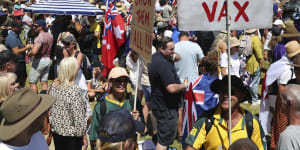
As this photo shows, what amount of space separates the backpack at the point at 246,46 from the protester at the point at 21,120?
6.60 metres

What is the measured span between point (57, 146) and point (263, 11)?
9.42ft

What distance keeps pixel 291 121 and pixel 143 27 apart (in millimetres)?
1692

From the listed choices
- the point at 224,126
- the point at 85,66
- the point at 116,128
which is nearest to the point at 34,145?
the point at 116,128

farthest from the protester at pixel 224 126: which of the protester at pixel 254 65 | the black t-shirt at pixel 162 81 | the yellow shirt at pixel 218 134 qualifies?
the protester at pixel 254 65

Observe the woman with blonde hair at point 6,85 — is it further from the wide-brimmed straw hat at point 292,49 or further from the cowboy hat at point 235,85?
the wide-brimmed straw hat at point 292,49

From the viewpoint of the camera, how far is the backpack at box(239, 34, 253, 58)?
924cm

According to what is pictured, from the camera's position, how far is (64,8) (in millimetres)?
10555

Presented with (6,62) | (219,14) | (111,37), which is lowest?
(6,62)

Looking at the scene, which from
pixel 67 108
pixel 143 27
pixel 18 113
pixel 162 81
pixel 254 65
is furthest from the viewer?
pixel 254 65

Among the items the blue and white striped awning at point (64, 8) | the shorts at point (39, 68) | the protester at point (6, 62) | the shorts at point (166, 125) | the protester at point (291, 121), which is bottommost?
the shorts at point (166, 125)

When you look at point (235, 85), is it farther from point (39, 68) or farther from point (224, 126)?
point (39, 68)

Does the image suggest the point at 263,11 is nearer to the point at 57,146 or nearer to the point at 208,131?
the point at 208,131

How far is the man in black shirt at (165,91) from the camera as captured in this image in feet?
18.6

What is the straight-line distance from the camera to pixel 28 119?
3100 millimetres
